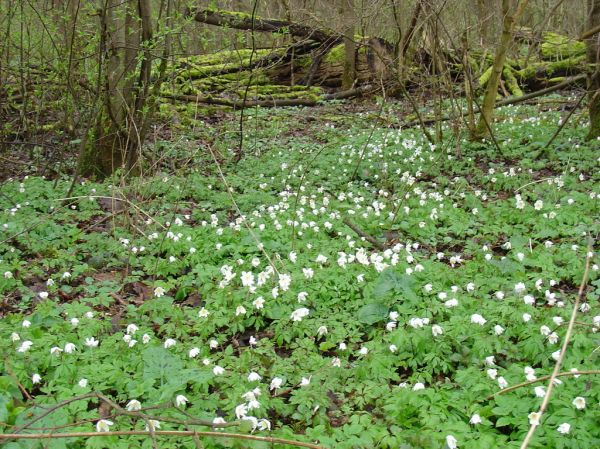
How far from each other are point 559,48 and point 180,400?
16.8 meters

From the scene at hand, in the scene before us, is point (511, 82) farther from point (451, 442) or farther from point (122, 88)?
point (451, 442)

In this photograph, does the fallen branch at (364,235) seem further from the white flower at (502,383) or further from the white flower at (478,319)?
the white flower at (502,383)

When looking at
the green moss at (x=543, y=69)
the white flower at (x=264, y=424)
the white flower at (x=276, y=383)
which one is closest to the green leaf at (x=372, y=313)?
the white flower at (x=276, y=383)

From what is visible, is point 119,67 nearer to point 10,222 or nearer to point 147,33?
point 147,33

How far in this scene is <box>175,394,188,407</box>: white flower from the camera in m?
3.12

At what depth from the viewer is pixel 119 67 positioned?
861 cm

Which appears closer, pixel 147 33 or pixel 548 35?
pixel 147 33

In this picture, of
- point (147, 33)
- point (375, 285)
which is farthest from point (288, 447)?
point (147, 33)

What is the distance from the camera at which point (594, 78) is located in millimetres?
9094

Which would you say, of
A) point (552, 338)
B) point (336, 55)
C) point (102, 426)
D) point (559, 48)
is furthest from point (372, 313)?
point (336, 55)

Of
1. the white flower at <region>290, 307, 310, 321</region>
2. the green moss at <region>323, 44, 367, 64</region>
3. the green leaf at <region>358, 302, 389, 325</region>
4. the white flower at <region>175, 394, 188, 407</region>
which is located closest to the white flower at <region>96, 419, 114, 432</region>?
the white flower at <region>175, 394, 188, 407</region>

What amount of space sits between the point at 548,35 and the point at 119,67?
1601cm

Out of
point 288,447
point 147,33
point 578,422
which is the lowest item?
point 288,447

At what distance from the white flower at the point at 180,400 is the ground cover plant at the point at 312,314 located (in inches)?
0.4
